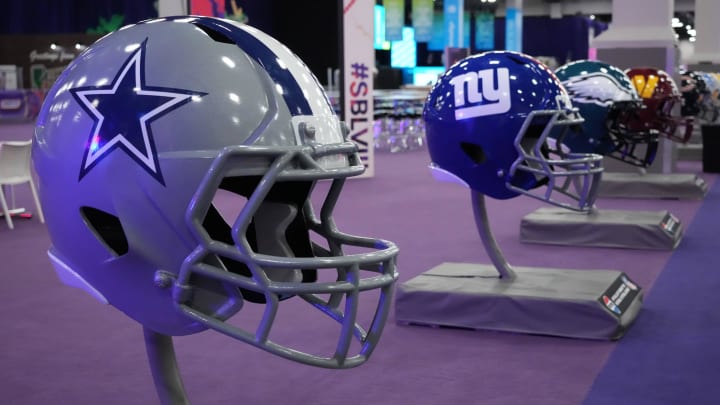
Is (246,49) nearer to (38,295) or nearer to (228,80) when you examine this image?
(228,80)

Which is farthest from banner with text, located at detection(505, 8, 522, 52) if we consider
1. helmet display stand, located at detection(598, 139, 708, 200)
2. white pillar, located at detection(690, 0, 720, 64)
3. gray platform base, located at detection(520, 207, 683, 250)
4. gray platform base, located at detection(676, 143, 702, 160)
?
gray platform base, located at detection(520, 207, 683, 250)

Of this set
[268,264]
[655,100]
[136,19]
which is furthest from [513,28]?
[268,264]

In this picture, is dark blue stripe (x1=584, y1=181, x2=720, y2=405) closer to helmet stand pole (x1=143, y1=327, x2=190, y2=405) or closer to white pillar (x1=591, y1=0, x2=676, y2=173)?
helmet stand pole (x1=143, y1=327, x2=190, y2=405)

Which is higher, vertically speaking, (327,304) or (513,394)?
(327,304)

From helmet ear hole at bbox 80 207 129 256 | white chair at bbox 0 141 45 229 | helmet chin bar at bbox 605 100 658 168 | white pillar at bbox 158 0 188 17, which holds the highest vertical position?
white pillar at bbox 158 0 188 17

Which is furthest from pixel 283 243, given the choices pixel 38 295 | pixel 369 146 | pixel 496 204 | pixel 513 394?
pixel 369 146

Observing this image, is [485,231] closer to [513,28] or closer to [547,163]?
[547,163]

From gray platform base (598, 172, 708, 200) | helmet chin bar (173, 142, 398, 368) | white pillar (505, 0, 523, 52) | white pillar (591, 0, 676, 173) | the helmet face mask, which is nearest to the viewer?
helmet chin bar (173, 142, 398, 368)

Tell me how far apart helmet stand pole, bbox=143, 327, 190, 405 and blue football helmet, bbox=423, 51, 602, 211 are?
193 cm

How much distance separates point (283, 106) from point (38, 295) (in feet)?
11.0

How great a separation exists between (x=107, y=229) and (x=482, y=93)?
2188 millimetres

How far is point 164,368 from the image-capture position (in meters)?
1.73

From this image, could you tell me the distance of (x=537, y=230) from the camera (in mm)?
5660

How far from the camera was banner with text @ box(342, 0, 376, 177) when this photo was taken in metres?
9.20
